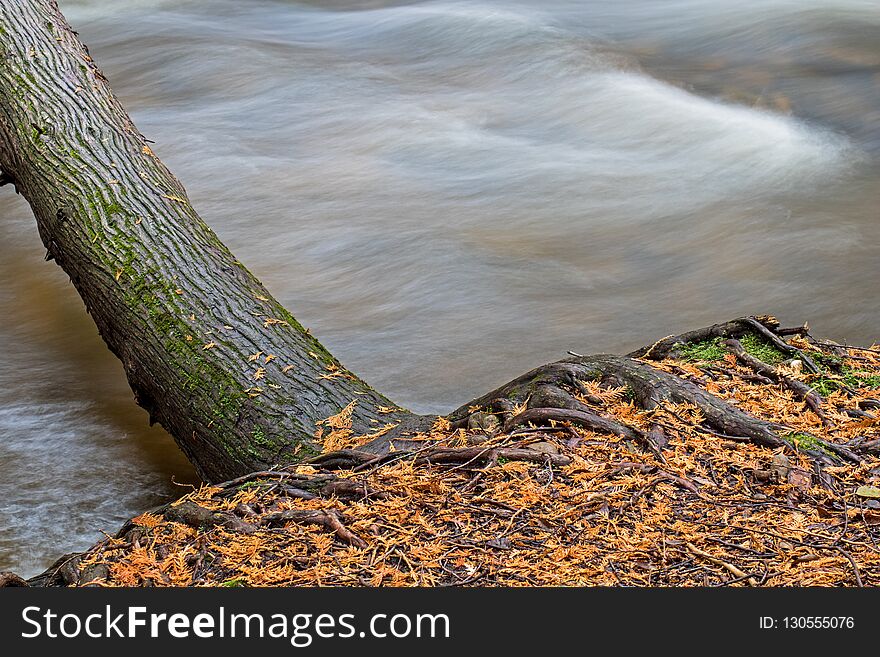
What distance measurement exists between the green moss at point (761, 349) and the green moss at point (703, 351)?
112 mm

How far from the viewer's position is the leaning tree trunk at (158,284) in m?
3.78

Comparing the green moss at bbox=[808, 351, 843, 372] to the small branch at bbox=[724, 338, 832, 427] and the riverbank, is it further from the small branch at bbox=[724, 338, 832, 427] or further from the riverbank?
the riverbank

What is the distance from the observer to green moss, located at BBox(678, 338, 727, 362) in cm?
396

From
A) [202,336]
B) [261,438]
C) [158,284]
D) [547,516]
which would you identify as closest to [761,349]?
[547,516]

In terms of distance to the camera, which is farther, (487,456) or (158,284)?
(158,284)

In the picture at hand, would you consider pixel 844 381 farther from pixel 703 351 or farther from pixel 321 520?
pixel 321 520

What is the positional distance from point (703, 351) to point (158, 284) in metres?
2.22

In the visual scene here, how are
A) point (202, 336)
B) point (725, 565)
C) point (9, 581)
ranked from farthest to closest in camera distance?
point (202, 336) < point (9, 581) < point (725, 565)

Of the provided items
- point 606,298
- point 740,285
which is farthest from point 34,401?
point 740,285

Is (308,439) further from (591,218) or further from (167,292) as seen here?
(591,218)

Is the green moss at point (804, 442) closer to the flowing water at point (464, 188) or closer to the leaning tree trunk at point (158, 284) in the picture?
the leaning tree trunk at point (158, 284)

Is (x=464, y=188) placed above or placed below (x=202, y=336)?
above

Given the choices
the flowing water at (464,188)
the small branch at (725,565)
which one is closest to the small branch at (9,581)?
the flowing water at (464,188)

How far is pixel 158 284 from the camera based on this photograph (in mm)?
4039
